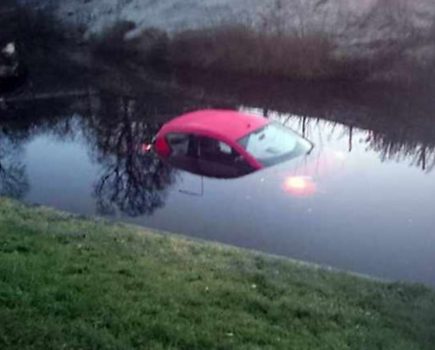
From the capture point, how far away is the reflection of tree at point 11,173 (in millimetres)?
15986

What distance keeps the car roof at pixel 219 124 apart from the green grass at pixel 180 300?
4209 mm

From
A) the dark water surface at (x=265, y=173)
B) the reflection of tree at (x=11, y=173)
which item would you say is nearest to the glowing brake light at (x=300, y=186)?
the dark water surface at (x=265, y=173)

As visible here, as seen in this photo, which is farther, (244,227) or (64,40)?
(64,40)

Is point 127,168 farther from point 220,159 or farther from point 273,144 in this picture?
point 273,144

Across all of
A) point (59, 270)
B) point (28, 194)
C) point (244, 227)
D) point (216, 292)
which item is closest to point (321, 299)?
point (216, 292)

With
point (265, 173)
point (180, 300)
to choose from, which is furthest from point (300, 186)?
point (180, 300)

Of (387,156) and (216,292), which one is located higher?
(216,292)

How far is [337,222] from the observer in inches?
531

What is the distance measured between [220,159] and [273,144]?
1.19 meters

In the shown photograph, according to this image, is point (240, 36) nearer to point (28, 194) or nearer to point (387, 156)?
point (387, 156)

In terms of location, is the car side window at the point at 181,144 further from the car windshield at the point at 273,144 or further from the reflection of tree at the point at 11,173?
the reflection of tree at the point at 11,173

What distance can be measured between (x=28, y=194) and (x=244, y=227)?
514 centimetres

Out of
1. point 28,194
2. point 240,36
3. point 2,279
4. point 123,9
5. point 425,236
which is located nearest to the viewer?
point 2,279

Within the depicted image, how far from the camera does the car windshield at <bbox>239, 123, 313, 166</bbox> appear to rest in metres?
14.1
